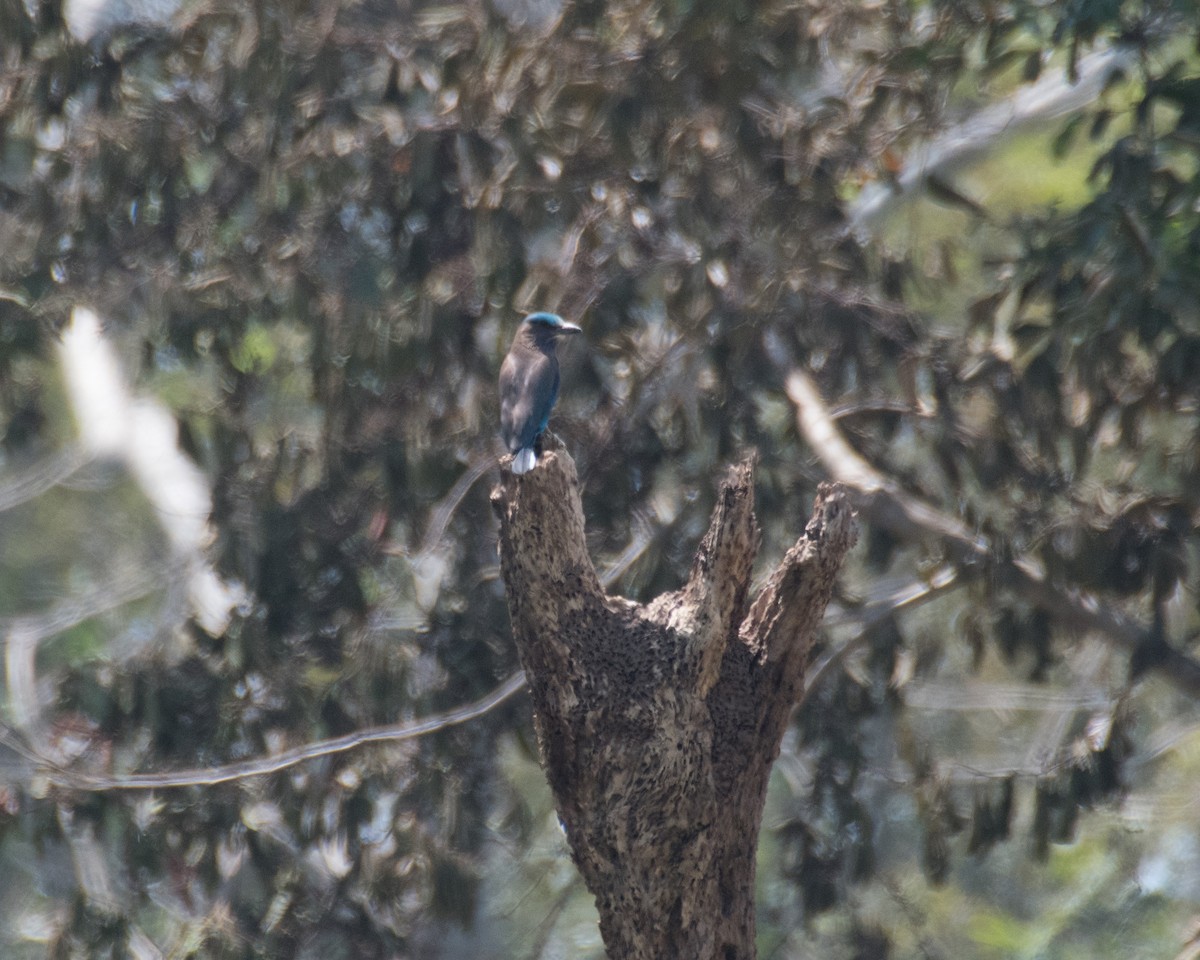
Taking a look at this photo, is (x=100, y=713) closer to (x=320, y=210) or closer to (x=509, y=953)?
(x=320, y=210)

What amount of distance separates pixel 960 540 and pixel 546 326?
165 centimetres

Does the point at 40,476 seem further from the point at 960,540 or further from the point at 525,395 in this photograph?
the point at 960,540

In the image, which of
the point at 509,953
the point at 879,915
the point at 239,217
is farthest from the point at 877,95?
the point at 879,915

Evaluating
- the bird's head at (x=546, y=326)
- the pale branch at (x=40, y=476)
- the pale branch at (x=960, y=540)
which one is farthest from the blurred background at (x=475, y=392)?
the pale branch at (x=40, y=476)

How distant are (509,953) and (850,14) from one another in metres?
4.57

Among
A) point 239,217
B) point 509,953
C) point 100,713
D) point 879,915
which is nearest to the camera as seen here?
point 100,713

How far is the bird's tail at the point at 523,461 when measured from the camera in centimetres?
391

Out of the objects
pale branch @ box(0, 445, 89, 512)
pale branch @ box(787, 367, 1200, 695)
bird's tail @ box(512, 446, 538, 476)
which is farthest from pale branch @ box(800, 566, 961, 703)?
pale branch @ box(0, 445, 89, 512)

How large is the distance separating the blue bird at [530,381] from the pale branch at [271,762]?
1.14 metres

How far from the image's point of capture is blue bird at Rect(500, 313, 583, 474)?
4886 mm

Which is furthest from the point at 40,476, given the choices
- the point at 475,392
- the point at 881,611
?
the point at 881,611

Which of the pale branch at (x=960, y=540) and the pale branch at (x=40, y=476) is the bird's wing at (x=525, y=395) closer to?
the pale branch at (x=960, y=540)

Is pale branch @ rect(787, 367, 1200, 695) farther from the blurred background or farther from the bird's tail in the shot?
the bird's tail

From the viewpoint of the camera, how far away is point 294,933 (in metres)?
6.42
